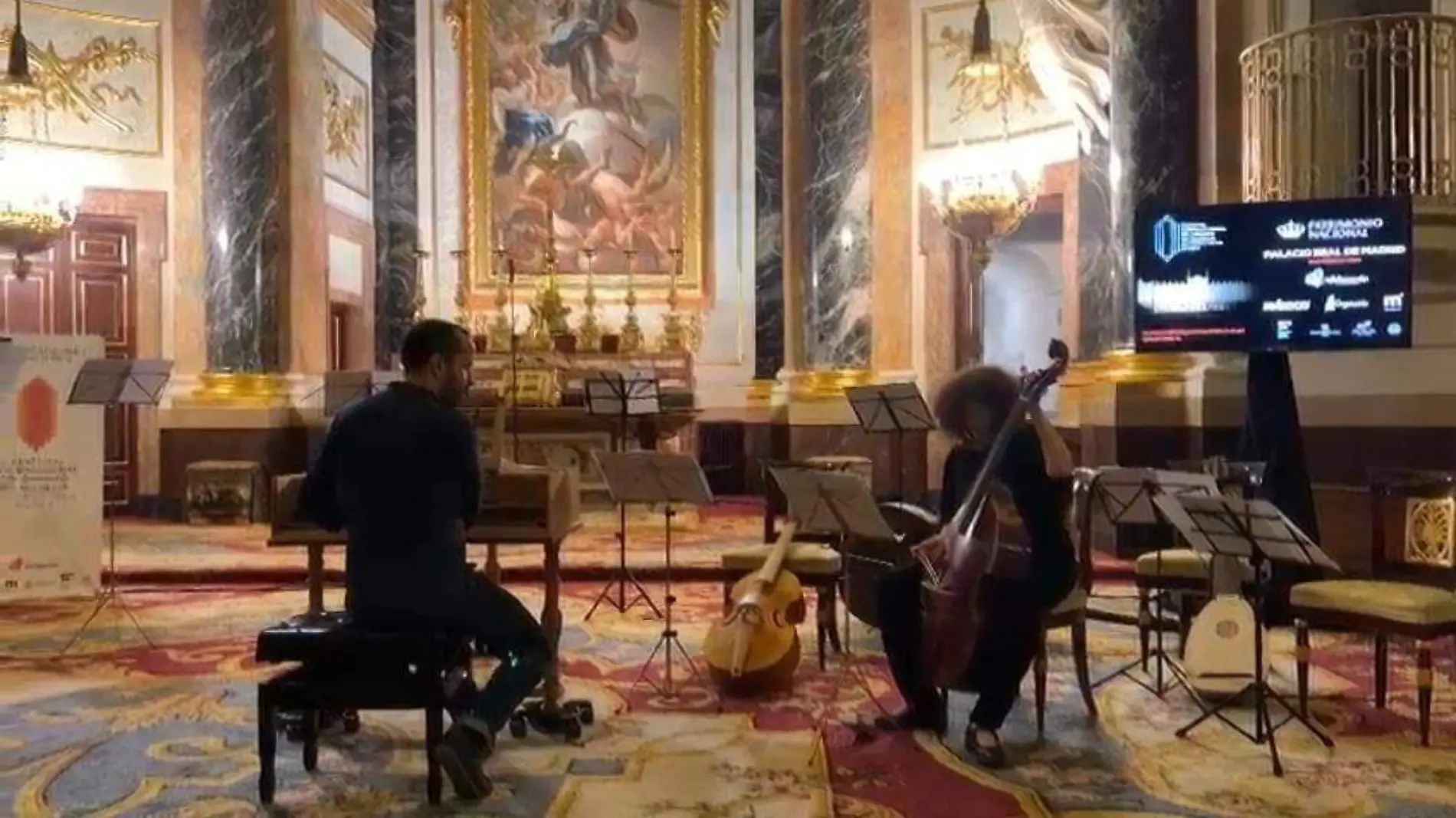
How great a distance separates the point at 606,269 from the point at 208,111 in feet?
15.0

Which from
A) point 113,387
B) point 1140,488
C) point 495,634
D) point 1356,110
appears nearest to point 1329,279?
point 1356,110

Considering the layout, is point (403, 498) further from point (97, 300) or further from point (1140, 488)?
point (97, 300)

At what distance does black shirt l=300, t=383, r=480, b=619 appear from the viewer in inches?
174

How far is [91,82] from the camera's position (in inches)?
504

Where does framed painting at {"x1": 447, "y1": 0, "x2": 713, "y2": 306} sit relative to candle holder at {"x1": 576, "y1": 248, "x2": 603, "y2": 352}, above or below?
above

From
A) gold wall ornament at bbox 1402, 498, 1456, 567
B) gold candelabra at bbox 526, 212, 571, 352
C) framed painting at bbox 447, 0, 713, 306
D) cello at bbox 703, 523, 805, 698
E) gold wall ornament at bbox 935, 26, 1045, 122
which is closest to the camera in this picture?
cello at bbox 703, 523, 805, 698

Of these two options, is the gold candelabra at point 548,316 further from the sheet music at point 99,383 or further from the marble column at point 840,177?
the sheet music at point 99,383

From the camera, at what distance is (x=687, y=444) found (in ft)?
49.0

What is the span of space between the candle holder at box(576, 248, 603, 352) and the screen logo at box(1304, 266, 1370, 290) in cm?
810

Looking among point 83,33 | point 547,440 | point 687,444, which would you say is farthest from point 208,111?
point 687,444

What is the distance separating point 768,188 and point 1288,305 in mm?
8496

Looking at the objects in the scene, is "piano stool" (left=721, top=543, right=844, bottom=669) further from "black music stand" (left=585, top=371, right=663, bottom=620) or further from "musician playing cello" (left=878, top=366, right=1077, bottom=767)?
"black music stand" (left=585, top=371, right=663, bottom=620)

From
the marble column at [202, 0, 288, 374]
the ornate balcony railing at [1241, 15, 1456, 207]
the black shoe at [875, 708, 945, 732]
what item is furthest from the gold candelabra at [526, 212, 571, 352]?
the black shoe at [875, 708, 945, 732]

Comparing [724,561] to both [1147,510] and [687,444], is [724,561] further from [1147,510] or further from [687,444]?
[687,444]
